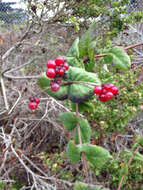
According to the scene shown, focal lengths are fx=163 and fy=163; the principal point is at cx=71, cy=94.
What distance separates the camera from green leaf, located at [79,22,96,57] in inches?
26.2

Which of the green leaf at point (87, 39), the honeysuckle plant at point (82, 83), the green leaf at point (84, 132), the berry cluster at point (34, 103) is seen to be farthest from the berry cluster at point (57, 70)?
the berry cluster at point (34, 103)

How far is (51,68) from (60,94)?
0.11 metres

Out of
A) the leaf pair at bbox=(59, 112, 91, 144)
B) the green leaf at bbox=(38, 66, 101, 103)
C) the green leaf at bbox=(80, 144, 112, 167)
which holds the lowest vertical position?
the green leaf at bbox=(80, 144, 112, 167)

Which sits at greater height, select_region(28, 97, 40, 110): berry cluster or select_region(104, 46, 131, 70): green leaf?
select_region(104, 46, 131, 70): green leaf

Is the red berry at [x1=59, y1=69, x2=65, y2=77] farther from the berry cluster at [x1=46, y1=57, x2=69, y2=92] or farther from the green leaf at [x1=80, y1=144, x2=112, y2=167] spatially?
the green leaf at [x1=80, y1=144, x2=112, y2=167]

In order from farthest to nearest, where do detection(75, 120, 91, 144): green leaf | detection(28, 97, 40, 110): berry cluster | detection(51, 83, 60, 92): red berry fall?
detection(28, 97, 40, 110): berry cluster < detection(75, 120, 91, 144): green leaf < detection(51, 83, 60, 92): red berry

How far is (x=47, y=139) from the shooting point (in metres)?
2.71

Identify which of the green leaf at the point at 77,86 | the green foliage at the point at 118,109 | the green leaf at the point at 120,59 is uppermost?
the green leaf at the point at 120,59

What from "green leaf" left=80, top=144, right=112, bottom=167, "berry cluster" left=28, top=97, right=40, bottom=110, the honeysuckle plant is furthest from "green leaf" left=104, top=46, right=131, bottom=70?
"berry cluster" left=28, top=97, right=40, bottom=110

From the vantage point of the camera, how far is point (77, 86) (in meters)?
0.66

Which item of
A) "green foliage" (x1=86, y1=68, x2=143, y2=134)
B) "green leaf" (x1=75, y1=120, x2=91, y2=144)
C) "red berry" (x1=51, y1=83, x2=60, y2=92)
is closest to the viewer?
"red berry" (x1=51, y1=83, x2=60, y2=92)

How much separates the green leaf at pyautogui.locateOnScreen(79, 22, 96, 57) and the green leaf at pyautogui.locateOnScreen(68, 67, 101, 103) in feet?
0.35

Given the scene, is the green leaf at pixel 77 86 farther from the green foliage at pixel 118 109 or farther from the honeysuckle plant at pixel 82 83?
the green foliage at pixel 118 109

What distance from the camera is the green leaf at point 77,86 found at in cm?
64
